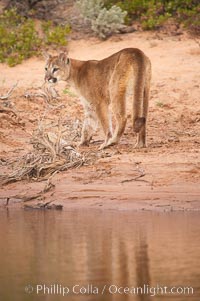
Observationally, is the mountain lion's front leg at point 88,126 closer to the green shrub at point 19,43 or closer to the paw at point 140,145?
the paw at point 140,145

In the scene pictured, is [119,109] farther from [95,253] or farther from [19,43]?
[19,43]

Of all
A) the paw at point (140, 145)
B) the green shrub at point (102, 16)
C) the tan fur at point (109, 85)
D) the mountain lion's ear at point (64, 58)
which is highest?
the green shrub at point (102, 16)

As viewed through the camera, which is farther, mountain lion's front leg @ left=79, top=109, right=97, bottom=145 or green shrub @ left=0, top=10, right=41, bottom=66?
green shrub @ left=0, top=10, right=41, bottom=66

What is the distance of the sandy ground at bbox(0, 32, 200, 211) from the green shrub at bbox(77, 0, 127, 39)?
223 millimetres

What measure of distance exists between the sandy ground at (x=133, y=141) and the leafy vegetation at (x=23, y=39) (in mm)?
196

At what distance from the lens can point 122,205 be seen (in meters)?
11.7

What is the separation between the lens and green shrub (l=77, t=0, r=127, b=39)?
18.5 metres

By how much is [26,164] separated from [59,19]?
7324 mm

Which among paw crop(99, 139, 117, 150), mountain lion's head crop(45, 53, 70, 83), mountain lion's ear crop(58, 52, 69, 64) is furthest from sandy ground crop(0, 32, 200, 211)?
mountain lion's ear crop(58, 52, 69, 64)

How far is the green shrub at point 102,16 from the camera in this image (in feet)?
60.7

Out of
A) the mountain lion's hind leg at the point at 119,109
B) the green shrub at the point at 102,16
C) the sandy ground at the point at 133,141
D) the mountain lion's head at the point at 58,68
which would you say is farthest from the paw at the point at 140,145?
the green shrub at the point at 102,16

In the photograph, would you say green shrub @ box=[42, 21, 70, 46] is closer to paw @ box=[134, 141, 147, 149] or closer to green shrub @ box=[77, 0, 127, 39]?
green shrub @ box=[77, 0, 127, 39]

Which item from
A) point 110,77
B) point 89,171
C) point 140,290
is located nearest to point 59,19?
point 110,77

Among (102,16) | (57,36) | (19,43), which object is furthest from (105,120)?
(102,16)
